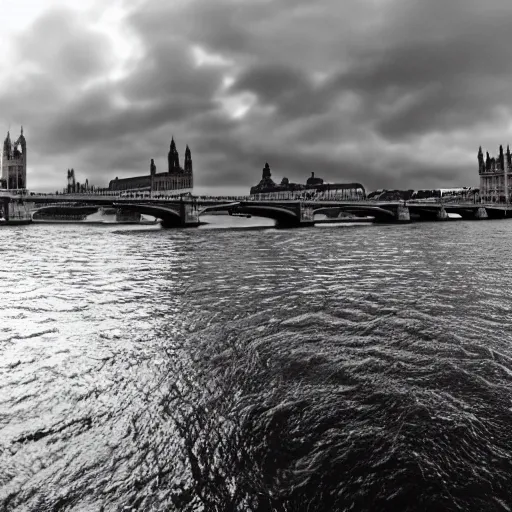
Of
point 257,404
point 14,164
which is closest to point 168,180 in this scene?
point 14,164

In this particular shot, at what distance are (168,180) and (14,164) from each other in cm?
5365

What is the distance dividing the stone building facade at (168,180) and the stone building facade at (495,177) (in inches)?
4701

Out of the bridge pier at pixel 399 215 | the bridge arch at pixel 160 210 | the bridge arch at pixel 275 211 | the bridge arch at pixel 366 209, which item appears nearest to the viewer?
the bridge arch at pixel 160 210

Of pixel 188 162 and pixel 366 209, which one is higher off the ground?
pixel 188 162

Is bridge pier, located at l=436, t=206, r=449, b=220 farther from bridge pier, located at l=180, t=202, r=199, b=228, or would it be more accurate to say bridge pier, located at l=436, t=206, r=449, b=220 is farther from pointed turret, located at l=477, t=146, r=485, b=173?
pointed turret, located at l=477, t=146, r=485, b=173

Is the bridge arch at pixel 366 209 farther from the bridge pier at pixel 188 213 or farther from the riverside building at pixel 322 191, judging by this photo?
the riverside building at pixel 322 191

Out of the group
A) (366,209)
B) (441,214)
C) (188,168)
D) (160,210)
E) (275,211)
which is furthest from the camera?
(188,168)

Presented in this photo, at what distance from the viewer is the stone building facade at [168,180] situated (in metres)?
157

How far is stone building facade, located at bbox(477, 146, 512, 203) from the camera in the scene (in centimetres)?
15038

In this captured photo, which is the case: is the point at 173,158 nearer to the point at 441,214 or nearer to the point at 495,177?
the point at 441,214

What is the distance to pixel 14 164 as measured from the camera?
134 metres

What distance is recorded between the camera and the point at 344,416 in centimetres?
407

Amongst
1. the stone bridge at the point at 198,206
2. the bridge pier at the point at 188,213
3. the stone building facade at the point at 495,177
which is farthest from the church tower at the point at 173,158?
the stone building facade at the point at 495,177

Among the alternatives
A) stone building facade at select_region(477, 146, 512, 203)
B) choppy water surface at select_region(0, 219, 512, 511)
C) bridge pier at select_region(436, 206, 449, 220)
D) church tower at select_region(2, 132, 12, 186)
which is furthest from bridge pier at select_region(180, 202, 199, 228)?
stone building facade at select_region(477, 146, 512, 203)
